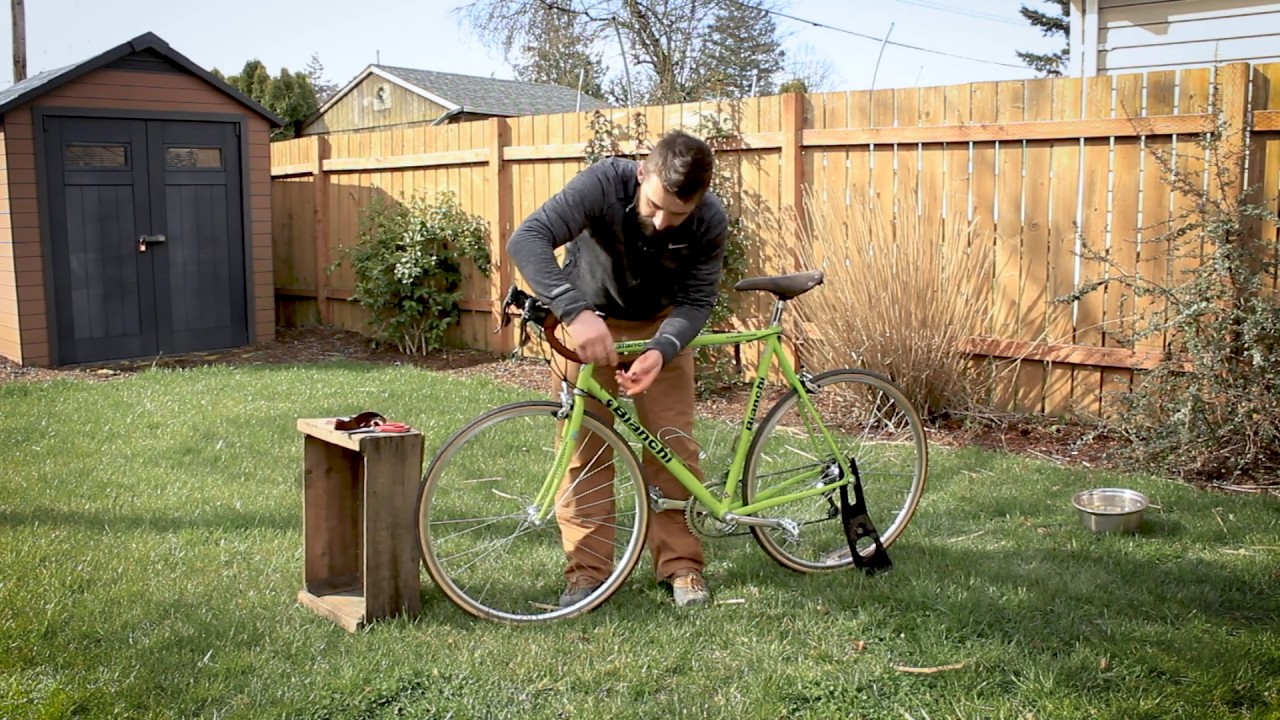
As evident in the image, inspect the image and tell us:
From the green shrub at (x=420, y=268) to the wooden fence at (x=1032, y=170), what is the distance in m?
2.03

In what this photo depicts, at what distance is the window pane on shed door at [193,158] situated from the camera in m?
9.95

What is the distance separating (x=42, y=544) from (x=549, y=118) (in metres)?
5.48

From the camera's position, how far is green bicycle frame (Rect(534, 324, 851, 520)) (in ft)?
11.7

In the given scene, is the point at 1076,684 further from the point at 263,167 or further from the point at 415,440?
the point at 263,167

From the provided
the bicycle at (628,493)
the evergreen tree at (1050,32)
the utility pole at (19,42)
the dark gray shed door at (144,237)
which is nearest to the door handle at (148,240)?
the dark gray shed door at (144,237)

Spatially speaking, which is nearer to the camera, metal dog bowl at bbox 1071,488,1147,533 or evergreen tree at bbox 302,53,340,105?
metal dog bowl at bbox 1071,488,1147,533

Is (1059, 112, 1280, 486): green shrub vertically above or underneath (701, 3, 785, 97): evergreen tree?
underneath

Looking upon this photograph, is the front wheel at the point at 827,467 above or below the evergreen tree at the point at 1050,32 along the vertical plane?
below

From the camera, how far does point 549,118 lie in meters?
8.89

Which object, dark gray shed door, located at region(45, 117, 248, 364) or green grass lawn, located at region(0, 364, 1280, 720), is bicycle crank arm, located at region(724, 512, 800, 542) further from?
dark gray shed door, located at region(45, 117, 248, 364)

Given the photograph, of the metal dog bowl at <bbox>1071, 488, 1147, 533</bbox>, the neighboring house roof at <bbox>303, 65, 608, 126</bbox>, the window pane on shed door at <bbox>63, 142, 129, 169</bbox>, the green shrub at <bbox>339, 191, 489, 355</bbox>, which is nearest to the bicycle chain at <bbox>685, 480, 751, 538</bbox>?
the metal dog bowl at <bbox>1071, 488, 1147, 533</bbox>

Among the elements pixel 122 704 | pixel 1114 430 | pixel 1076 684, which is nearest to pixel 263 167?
pixel 1114 430

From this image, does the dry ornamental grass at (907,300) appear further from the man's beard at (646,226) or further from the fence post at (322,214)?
the fence post at (322,214)

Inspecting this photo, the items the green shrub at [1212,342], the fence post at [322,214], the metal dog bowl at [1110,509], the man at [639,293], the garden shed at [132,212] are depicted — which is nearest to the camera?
the man at [639,293]
